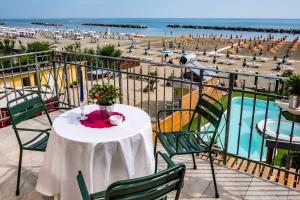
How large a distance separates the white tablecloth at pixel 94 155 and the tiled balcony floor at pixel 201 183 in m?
0.75

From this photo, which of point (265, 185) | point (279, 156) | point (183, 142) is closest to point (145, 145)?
point (183, 142)

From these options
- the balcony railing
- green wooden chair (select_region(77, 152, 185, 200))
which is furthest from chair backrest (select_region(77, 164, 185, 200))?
the balcony railing

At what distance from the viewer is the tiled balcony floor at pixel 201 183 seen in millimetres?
3131

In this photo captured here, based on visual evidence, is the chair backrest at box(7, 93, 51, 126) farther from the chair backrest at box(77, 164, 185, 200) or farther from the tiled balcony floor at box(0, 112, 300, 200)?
the chair backrest at box(77, 164, 185, 200)

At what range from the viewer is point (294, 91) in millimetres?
2951

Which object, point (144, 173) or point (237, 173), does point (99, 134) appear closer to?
point (144, 173)

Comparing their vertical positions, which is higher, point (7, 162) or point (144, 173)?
point (144, 173)

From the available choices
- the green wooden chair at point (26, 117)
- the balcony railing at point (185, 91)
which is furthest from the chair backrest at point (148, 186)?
the balcony railing at point (185, 91)

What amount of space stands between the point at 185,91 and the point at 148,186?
47.9 feet

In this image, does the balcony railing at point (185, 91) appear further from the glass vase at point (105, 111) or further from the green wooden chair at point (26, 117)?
the glass vase at point (105, 111)

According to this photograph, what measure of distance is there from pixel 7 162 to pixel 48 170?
1.63 m

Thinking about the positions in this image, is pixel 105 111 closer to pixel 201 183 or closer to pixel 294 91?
pixel 201 183

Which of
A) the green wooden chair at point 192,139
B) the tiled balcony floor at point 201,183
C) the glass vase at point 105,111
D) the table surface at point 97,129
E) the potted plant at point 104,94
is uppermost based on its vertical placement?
the potted plant at point 104,94

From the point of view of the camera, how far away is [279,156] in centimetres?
933
